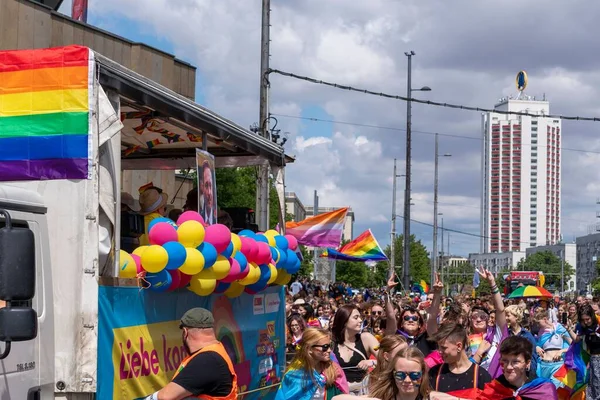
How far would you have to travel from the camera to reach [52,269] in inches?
236

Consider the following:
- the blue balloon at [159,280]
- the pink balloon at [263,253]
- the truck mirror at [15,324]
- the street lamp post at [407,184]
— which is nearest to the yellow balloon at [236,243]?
the pink balloon at [263,253]

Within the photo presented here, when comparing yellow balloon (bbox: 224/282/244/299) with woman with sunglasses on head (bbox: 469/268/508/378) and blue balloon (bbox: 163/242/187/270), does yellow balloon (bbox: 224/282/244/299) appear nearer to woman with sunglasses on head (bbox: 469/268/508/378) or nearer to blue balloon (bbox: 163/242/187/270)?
blue balloon (bbox: 163/242/187/270)

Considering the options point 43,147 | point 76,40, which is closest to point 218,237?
point 43,147

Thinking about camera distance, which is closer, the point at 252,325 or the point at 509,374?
the point at 509,374

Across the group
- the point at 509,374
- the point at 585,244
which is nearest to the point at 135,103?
the point at 509,374

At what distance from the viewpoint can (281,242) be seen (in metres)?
9.53

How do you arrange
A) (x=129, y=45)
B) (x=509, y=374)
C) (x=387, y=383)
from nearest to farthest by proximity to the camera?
(x=387, y=383) < (x=509, y=374) < (x=129, y=45)

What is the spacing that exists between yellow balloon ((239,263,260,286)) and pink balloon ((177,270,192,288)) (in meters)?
1.01

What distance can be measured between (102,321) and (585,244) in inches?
7918

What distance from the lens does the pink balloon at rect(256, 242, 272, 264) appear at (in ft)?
28.2

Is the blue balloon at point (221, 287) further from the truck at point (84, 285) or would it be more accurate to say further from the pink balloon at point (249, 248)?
the truck at point (84, 285)

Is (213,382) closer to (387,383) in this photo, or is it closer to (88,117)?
(387,383)

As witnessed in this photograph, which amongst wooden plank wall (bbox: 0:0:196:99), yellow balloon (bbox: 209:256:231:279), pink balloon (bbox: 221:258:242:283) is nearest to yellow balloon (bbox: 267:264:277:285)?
pink balloon (bbox: 221:258:242:283)

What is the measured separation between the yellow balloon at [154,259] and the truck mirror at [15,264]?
1.76m
